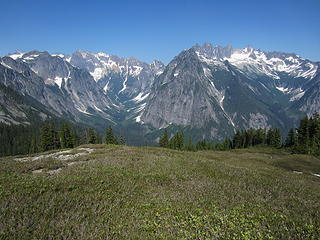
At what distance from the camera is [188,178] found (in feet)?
63.5

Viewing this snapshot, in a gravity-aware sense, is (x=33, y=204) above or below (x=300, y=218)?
above

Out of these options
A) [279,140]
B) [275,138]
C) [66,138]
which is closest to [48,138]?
[66,138]

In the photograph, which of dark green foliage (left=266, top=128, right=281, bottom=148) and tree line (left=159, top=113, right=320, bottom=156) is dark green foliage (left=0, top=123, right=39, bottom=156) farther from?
dark green foliage (left=266, top=128, right=281, bottom=148)

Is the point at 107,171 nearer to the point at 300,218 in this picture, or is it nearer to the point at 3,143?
the point at 300,218

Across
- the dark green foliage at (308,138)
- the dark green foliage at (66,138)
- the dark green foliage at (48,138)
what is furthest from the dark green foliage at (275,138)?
the dark green foliage at (48,138)

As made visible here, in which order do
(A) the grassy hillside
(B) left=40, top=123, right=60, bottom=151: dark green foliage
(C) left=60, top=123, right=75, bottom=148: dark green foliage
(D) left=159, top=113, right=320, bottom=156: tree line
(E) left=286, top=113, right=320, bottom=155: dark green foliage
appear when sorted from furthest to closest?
1. (C) left=60, top=123, right=75, bottom=148: dark green foliage
2. (B) left=40, top=123, right=60, bottom=151: dark green foliage
3. (D) left=159, top=113, right=320, bottom=156: tree line
4. (E) left=286, top=113, right=320, bottom=155: dark green foliage
5. (A) the grassy hillside

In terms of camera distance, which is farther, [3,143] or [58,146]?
[3,143]

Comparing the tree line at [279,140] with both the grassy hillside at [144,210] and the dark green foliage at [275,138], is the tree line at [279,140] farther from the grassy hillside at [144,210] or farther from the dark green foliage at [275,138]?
the grassy hillside at [144,210]

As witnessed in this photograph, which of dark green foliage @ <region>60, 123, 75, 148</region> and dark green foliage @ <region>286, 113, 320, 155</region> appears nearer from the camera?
dark green foliage @ <region>286, 113, 320, 155</region>

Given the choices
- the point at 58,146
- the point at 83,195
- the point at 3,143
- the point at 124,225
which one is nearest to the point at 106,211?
the point at 124,225

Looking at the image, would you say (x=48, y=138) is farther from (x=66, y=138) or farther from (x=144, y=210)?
(x=144, y=210)

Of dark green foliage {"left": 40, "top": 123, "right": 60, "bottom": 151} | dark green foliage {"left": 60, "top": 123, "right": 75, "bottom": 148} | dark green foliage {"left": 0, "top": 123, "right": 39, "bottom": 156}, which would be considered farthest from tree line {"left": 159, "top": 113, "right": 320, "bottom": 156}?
Result: dark green foliage {"left": 0, "top": 123, "right": 39, "bottom": 156}

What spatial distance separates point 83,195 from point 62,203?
5.00 feet

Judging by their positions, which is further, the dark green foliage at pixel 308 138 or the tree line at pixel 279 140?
the tree line at pixel 279 140
